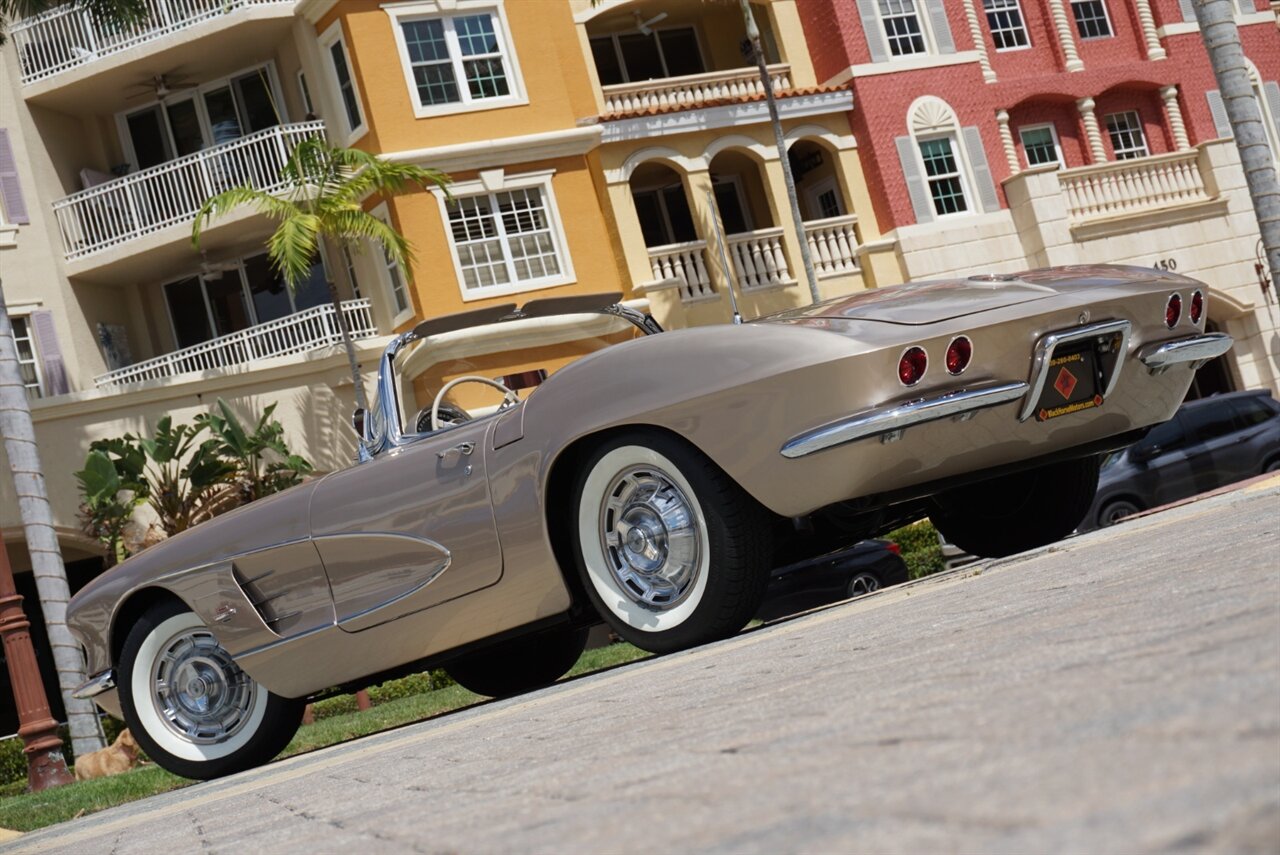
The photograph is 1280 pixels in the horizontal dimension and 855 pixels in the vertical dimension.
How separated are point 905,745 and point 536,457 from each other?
11.7 ft

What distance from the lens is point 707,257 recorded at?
89.9ft

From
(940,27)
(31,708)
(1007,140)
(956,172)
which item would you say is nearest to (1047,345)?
(31,708)

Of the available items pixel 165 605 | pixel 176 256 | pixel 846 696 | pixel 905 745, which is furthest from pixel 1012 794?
pixel 176 256

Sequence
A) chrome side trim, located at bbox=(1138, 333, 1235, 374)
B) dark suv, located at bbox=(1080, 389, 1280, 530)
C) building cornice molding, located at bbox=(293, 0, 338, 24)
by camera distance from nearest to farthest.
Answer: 1. chrome side trim, located at bbox=(1138, 333, 1235, 374)
2. dark suv, located at bbox=(1080, 389, 1280, 530)
3. building cornice molding, located at bbox=(293, 0, 338, 24)

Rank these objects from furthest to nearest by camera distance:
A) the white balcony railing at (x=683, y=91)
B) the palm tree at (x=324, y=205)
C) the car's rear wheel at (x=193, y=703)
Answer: the white balcony railing at (x=683, y=91) → the palm tree at (x=324, y=205) → the car's rear wheel at (x=193, y=703)

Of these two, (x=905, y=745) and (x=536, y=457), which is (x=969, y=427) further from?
(x=905, y=745)

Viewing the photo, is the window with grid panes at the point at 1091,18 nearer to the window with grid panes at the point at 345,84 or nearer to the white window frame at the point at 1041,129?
the white window frame at the point at 1041,129

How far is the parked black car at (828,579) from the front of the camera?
14914mm

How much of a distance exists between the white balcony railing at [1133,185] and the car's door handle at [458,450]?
25.2m

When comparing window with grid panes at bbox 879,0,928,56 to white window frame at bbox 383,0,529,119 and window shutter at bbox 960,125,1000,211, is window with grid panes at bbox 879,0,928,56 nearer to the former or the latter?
window shutter at bbox 960,125,1000,211

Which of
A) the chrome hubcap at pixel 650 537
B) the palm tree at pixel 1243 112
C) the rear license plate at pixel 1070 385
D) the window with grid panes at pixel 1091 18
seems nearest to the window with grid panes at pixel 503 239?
the palm tree at pixel 1243 112

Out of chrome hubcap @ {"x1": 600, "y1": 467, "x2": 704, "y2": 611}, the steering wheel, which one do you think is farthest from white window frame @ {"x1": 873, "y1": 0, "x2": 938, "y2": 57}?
chrome hubcap @ {"x1": 600, "y1": 467, "x2": 704, "y2": 611}

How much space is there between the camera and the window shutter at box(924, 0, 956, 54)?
29875mm

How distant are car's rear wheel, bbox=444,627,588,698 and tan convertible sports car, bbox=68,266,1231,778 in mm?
1245
